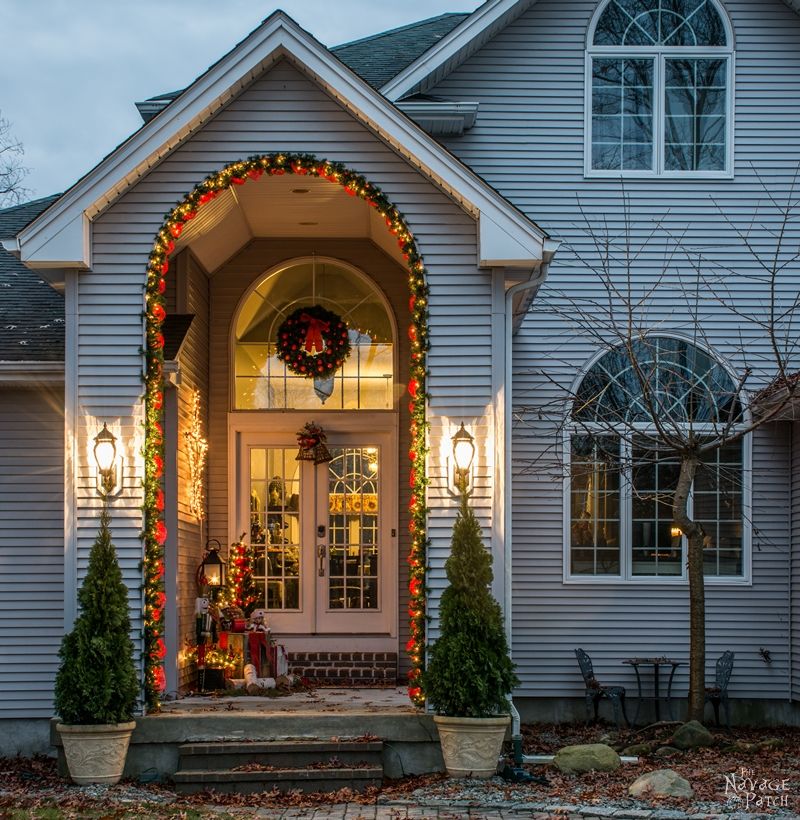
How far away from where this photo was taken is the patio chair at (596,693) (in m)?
12.2

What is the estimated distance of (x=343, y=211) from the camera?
12648mm

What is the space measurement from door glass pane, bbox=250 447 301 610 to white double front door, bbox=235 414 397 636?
0.01m

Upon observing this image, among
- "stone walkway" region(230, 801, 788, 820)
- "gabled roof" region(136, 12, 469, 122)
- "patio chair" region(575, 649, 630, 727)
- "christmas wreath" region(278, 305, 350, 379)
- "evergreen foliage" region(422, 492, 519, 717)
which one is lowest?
"stone walkway" region(230, 801, 788, 820)

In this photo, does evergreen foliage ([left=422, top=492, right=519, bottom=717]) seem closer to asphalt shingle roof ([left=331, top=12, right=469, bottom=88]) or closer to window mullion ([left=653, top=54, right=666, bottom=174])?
window mullion ([left=653, top=54, right=666, bottom=174])

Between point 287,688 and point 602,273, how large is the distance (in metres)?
4.93

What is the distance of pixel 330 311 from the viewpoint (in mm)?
13758

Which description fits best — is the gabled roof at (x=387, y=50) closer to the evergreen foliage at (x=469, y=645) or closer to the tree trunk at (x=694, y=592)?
the tree trunk at (x=694, y=592)

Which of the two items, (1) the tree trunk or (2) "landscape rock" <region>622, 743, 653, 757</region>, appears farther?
(1) the tree trunk

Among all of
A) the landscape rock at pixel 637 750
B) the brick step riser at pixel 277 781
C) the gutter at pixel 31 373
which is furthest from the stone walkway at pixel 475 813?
the gutter at pixel 31 373

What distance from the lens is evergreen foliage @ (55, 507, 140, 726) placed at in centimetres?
962

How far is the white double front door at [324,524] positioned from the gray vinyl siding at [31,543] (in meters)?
2.21

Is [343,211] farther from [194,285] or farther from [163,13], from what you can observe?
Result: [163,13]

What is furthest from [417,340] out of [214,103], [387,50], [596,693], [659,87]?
[387,50]

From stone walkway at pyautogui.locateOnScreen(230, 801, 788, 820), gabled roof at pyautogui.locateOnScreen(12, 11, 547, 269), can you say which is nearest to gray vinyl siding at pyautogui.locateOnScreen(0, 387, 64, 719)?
gabled roof at pyautogui.locateOnScreen(12, 11, 547, 269)
